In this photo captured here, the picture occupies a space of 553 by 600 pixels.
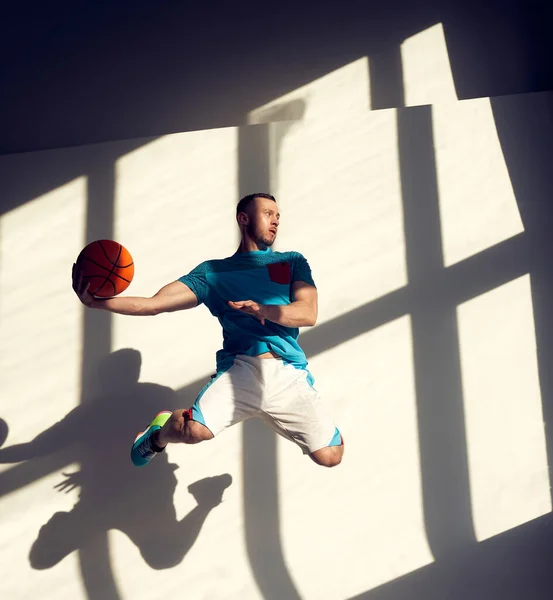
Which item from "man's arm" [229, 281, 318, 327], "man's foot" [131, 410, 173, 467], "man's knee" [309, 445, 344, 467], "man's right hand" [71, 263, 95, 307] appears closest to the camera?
"man's arm" [229, 281, 318, 327]

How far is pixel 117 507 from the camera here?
381cm

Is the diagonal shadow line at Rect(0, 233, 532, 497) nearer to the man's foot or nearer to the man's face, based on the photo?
the man's foot

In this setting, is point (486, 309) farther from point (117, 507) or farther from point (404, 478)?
point (117, 507)

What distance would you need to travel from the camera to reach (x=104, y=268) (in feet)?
9.52

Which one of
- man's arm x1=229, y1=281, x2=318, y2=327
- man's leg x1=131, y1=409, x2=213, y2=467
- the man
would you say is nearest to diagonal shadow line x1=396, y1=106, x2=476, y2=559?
the man

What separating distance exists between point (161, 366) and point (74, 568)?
106 cm

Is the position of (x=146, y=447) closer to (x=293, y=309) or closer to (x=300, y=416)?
(x=300, y=416)

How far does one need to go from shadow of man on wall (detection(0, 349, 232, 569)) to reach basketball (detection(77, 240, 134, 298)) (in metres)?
1.11

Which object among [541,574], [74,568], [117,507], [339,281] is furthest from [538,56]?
[74,568]

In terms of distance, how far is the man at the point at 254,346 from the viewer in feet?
9.80

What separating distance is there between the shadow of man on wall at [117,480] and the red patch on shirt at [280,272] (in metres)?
1.08

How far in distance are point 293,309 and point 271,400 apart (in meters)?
0.39

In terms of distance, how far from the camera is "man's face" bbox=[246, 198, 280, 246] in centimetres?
324

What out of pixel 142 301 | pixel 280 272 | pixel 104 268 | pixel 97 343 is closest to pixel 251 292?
pixel 280 272
